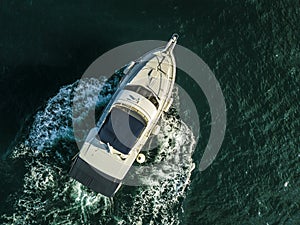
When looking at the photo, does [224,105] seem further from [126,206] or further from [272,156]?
[126,206]

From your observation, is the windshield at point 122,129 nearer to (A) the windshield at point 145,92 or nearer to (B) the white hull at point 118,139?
(B) the white hull at point 118,139

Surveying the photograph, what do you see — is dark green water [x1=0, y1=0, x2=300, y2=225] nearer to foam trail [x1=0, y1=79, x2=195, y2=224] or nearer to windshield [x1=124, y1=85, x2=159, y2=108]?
foam trail [x1=0, y1=79, x2=195, y2=224]

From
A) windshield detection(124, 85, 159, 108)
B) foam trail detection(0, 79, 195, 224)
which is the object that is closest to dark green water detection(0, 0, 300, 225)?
foam trail detection(0, 79, 195, 224)

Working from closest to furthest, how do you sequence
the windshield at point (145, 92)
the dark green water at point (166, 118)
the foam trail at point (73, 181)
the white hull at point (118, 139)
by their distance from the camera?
the white hull at point (118, 139)
the windshield at point (145, 92)
the foam trail at point (73, 181)
the dark green water at point (166, 118)

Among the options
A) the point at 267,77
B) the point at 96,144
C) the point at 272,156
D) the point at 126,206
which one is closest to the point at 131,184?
the point at 126,206

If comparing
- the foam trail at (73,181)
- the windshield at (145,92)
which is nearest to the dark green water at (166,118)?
the foam trail at (73,181)

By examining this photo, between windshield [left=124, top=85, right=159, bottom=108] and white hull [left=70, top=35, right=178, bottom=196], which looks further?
windshield [left=124, top=85, right=159, bottom=108]

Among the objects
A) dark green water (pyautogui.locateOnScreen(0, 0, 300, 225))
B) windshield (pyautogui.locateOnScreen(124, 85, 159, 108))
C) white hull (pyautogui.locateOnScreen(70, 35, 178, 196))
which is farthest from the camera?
dark green water (pyautogui.locateOnScreen(0, 0, 300, 225))
